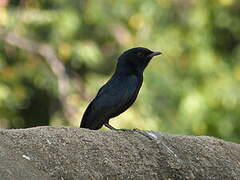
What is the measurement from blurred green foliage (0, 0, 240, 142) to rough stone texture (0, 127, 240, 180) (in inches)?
211

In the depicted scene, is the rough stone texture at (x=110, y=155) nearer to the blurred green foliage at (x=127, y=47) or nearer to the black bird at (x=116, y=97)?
the black bird at (x=116, y=97)

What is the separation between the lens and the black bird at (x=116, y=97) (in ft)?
21.7

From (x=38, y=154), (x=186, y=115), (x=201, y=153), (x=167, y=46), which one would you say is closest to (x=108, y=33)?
(x=167, y=46)

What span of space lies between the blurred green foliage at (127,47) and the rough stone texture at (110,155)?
5.35m

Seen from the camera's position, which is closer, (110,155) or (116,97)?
(110,155)

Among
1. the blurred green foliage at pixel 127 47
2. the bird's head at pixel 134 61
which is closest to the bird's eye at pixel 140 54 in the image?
the bird's head at pixel 134 61

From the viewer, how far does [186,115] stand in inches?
A: 447

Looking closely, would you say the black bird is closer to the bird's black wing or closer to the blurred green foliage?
the bird's black wing

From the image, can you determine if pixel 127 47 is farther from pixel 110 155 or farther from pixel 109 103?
pixel 110 155

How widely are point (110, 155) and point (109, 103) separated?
5.91 ft

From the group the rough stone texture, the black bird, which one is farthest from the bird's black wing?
the rough stone texture

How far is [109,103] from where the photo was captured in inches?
264

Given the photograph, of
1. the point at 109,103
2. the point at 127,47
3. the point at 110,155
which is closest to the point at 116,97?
the point at 109,103

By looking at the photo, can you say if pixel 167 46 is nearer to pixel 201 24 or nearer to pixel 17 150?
pixel 201 24
